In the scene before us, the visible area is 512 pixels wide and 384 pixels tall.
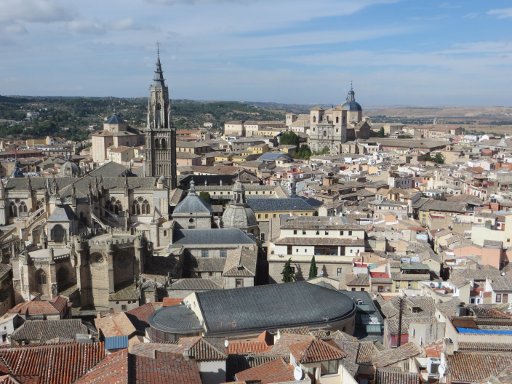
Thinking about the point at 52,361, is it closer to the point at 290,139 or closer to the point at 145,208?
the point at 145,208

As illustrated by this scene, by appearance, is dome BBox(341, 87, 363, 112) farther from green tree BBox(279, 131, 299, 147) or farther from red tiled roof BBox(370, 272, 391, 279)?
red tiled roof BBox(370, 272, 391, 279)

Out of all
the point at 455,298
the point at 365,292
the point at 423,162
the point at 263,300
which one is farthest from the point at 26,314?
the point at 423,162

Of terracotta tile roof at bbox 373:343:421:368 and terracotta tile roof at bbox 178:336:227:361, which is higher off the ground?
terracotta tile roof at bbox 178:336:227:361

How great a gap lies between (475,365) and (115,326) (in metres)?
16.5

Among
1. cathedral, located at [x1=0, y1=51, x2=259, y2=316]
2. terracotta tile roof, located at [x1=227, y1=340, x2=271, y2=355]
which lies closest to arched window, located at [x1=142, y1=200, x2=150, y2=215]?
cathedral, located at [x1=0, y1=51, x2=259, y2=316]

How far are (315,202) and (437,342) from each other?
3378cm

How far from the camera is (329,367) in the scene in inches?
718

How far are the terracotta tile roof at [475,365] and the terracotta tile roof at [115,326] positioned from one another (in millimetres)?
14571

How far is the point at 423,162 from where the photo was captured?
9569cm

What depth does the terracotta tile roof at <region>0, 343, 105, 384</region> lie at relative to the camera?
53.8ft

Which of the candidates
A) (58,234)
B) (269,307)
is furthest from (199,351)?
(58,234)

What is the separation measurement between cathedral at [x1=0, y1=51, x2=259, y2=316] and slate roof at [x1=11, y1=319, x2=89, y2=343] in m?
5.23

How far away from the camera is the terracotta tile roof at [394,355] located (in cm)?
2088

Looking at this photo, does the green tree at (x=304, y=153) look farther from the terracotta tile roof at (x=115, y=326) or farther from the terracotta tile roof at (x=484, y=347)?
the terracotta tile roof at (x=484, y=347)
